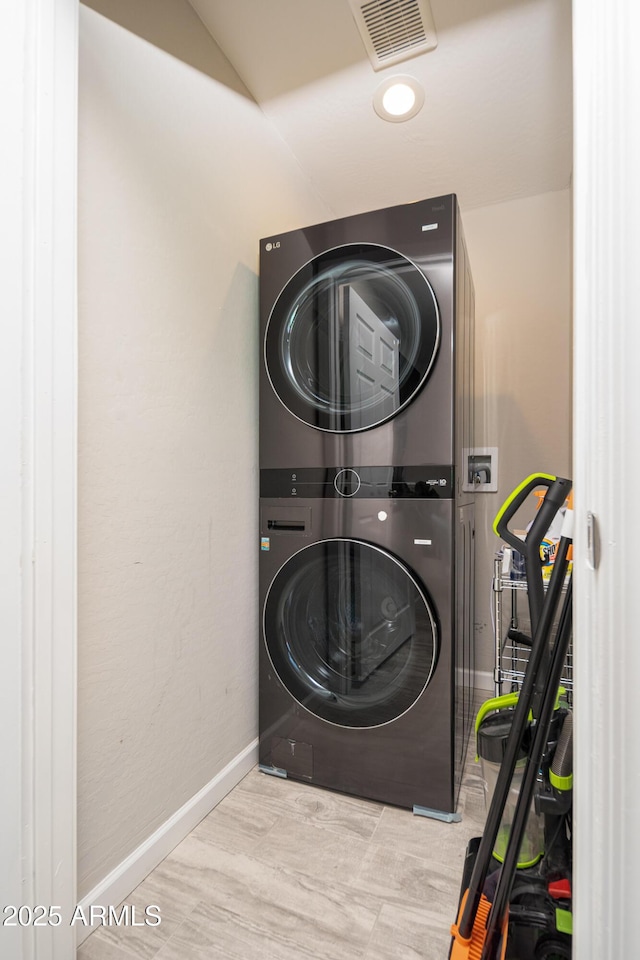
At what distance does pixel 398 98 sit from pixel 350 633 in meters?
1.80

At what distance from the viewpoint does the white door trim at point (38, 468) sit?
32.9 inches

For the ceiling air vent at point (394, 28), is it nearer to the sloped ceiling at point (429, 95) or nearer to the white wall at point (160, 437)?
the sloped ceiling at point (429, 95)

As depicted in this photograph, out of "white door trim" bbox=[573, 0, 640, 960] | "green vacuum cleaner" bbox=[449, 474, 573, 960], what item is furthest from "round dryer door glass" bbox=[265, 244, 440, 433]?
"white door trim" bbox=[573, 0, 640, 960]

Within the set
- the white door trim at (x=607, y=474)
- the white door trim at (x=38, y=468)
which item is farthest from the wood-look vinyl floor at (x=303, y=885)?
the white door trim at (x=607, y=474)

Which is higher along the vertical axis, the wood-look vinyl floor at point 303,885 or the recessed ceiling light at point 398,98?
the recessed ceiling light at point 398,98

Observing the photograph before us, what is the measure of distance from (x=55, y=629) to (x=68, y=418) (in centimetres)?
40

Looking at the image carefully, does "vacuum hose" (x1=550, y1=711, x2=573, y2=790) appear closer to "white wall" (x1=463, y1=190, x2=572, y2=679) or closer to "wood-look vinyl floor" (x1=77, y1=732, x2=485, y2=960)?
"wood-look vinyl floor" (x1=77, y1=732, x2=485, y2=960)

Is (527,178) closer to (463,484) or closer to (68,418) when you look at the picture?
(463,484)

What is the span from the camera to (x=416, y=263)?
142 cm

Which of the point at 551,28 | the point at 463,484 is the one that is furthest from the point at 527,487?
the point at 551,28

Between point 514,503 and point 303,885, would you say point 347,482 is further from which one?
point 303,885

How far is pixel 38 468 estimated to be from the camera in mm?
877

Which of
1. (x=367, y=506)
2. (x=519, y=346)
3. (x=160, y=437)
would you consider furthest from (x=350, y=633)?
(x=519, y=346)

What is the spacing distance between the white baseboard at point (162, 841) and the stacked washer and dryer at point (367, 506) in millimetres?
129
